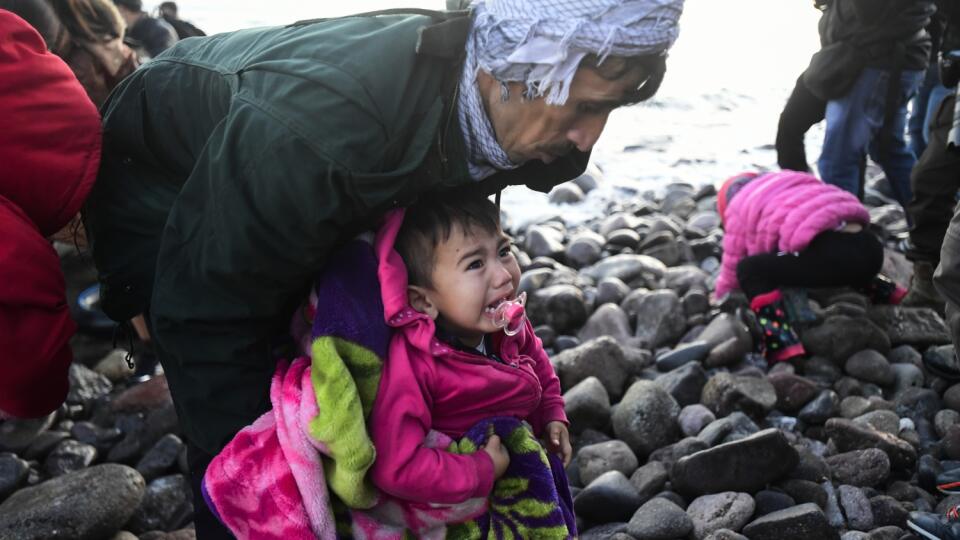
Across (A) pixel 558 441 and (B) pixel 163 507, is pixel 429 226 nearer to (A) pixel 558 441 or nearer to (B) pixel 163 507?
(A) pixel 558 441

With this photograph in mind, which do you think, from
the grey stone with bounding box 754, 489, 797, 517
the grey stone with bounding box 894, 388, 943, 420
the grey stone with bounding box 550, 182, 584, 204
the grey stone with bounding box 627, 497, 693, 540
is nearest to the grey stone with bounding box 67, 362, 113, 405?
the grey stone with bounding box 627, 497, 693, 540

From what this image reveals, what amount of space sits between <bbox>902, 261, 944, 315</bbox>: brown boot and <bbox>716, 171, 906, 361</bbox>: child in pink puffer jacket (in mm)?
→ 230

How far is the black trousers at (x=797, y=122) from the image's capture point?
18.6 feet

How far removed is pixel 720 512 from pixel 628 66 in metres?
1.79

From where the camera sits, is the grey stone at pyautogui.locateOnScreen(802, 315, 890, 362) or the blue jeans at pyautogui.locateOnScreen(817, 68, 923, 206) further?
the blue jeans at pyautogui.locateOnScreen(817, 68, 923, 206)

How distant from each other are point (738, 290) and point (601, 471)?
165 cm

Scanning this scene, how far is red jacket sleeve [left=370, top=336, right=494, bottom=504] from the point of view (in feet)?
6.41

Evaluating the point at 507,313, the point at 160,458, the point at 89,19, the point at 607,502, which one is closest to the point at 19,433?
the point at 160,458

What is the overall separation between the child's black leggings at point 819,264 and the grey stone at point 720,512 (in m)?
1.54

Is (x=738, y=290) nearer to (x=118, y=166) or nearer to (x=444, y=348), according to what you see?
(x=444, y=348)

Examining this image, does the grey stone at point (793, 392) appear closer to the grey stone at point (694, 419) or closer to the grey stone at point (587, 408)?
the grey stone at point (694, 419)

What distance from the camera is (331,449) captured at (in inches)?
75.7

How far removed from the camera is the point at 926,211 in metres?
4.57

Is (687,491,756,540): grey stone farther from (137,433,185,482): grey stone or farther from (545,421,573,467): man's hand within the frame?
(137,433,185,482): grey stone
